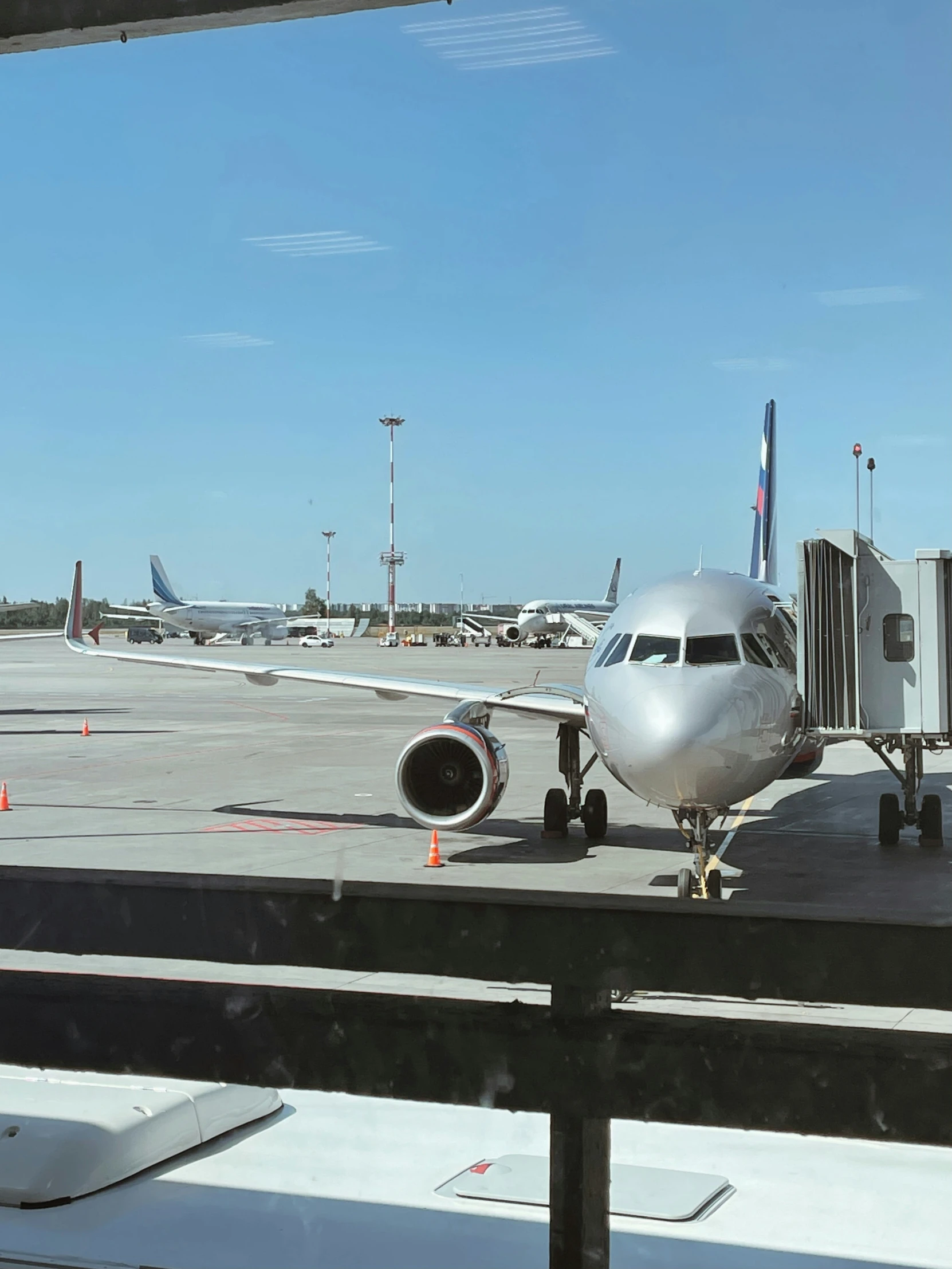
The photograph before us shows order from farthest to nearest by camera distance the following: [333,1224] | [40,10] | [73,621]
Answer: [73,621], [40,10], [333,1224]

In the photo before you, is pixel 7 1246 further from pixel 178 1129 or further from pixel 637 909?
pixel 637 909

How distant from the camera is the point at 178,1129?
10.6 feet

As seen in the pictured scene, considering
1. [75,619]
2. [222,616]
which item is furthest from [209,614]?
[75,619]

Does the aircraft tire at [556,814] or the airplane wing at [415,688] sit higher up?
the airplane wing at [415,688]

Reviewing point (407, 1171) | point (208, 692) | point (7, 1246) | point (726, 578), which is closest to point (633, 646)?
point (726, 578)

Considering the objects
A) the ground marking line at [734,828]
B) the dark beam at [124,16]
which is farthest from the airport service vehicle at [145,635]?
the dark beam at [124,16]

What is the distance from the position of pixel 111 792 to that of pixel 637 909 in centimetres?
1645

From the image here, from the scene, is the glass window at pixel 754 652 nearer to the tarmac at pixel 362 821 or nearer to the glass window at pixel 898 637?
the glass window at pixel 898 637

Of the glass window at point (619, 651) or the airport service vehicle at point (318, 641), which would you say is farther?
the airport service vehicle at point (318, 641)

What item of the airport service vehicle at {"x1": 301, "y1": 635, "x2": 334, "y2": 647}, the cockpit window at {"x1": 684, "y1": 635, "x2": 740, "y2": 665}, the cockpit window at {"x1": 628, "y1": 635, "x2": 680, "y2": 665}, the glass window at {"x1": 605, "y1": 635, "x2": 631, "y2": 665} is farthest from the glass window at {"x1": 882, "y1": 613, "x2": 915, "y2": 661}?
the airport service vehicle at {"x1": 301, "y1": 635, "x2": 334, "y2": 647}

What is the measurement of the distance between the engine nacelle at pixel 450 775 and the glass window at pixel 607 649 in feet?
7.53

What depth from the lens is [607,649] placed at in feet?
33.1

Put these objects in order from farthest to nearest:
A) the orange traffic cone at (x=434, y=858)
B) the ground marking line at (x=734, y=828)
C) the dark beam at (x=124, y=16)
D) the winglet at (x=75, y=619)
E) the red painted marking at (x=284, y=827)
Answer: the winglet at (x=75, y=619)
the red painted marking at (x=284, y=827)
the ground marking line at (x=734, y=828)
the orange traffic cone at (x=434, y=858)
the dark beam at (x=124, y=16)

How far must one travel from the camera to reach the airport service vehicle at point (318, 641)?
74.0 meters
